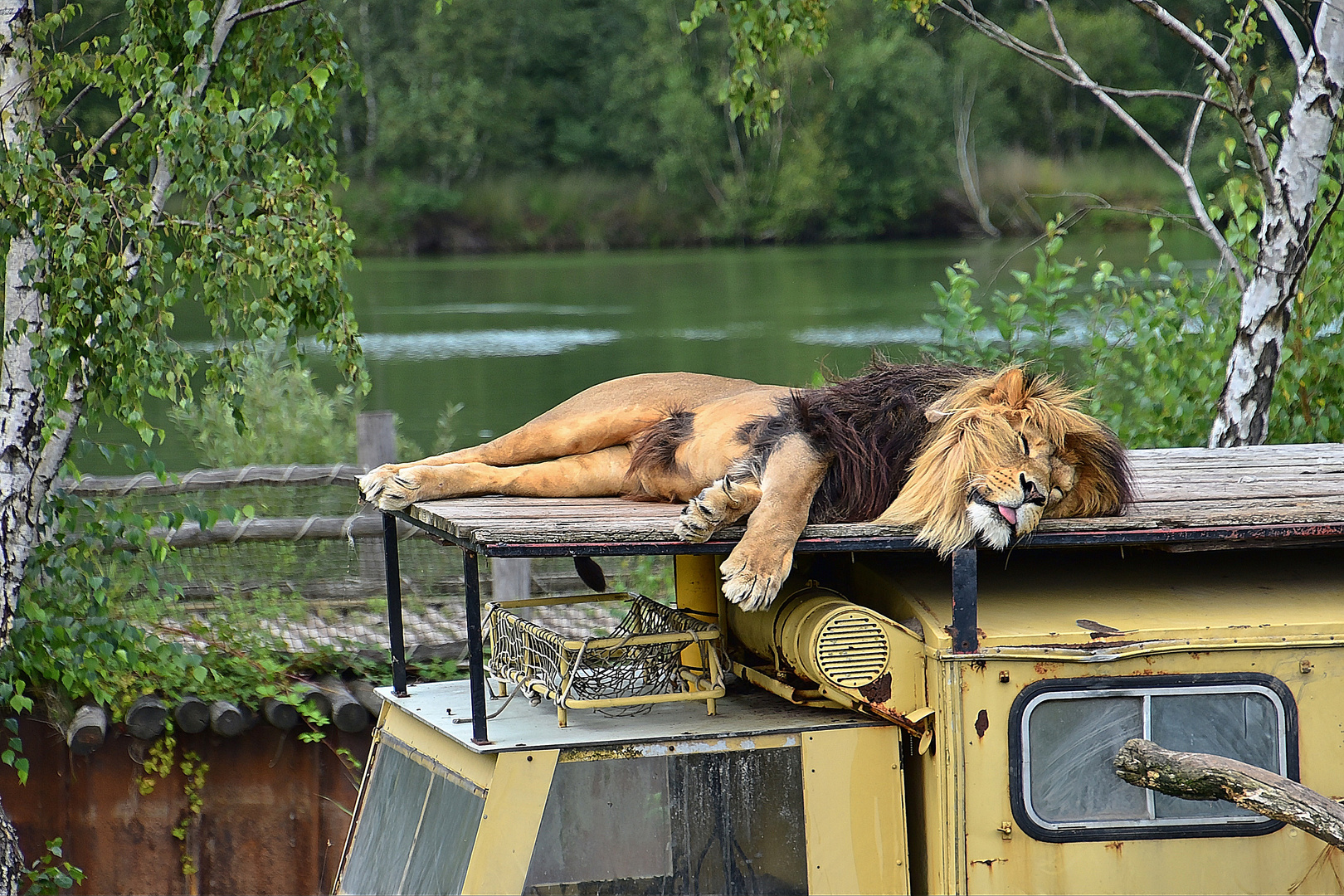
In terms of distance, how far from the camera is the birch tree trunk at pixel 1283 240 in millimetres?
6223

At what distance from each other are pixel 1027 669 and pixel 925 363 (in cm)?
101

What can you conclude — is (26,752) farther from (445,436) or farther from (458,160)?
(458,160)

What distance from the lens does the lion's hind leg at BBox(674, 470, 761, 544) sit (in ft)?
10.2

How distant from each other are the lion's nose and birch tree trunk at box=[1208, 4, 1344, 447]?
3.73 m

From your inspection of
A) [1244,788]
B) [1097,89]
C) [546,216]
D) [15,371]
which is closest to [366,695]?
[15,371]

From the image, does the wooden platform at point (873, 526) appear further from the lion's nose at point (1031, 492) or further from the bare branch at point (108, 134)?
the bare branch at point (108, 134)

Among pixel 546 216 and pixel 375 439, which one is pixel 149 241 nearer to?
pixel 375 439

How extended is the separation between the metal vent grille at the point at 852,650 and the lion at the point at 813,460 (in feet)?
0.65

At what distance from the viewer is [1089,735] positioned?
3.16 meters

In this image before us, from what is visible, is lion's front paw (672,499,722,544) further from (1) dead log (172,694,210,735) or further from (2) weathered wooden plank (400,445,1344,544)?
(1) dead log (172,694,210,735)

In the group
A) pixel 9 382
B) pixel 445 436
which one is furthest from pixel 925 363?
pixel 445 436

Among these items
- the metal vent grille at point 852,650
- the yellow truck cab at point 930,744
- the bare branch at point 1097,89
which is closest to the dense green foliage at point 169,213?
the yellow truck cab at point 930,744

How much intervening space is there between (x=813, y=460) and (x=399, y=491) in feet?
3.69

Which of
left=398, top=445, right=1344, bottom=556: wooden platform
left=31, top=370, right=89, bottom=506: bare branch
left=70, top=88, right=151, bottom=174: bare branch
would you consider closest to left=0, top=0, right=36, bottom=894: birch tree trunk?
left=31, top=370, right=89, bottom=506: bare branch
